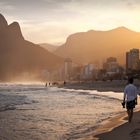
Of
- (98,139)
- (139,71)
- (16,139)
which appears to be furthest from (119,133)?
(139,71)

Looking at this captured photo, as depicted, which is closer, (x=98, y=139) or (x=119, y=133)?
(x=98, y=139)

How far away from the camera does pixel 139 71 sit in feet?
494

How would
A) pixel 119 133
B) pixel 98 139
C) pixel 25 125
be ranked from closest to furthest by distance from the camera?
pixel 98 139
pixel 119 133
pixel 25 125

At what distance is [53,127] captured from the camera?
20141 mm

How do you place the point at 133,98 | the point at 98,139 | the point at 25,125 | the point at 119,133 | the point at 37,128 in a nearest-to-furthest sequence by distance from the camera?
the point at 98,139 → the point at 119,133 → the point at 133,98 → the point at 37,128 → the point at 25,125

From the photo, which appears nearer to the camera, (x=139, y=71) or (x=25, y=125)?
(x=25, y=125)

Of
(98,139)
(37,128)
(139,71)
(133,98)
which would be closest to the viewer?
(98,139)

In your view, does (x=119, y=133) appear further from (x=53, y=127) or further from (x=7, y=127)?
(x=7, y=127)

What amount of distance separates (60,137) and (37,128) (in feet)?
11.2

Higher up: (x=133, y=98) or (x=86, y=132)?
(x=133, y=98)

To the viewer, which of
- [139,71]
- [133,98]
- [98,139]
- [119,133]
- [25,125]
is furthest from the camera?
[139,71]

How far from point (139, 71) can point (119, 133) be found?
13658 cm

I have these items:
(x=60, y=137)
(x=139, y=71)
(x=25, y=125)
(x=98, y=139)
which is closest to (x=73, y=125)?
(x=25, y=125)

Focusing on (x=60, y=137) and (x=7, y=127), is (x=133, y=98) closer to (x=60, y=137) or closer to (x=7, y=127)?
(x=60, y=137)
